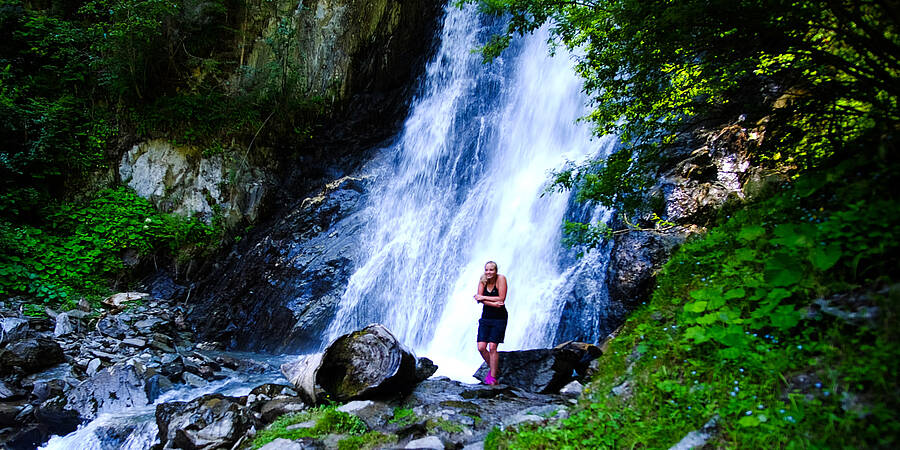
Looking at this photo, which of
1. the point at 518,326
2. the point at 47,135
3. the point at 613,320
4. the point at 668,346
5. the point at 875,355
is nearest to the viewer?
the point at 875,355

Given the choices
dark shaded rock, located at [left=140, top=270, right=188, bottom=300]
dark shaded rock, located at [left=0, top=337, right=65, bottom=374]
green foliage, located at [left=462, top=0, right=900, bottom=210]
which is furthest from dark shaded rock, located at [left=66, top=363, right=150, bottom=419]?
green foliage, located at [left=462, top=0, right=900, bottom=210]

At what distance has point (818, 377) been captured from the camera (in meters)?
2.34

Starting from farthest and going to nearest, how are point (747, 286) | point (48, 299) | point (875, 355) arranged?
point (48, 299), point (747, 286), point (875, 355)

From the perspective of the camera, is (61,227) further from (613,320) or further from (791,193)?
(791,193)

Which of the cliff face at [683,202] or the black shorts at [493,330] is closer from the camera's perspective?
the black shorts at [493,330]

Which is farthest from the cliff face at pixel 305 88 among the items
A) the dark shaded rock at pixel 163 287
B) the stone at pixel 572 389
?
the stone at pixel 572 389

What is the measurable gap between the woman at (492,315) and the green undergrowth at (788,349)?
1870mm

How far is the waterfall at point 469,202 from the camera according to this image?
30.6ft

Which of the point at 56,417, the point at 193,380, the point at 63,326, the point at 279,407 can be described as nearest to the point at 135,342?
the point at 63,326

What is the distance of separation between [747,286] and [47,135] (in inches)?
644

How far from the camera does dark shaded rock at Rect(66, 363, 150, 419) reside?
621 centimetres

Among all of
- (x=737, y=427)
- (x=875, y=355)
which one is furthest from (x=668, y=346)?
(x=875, y=355)

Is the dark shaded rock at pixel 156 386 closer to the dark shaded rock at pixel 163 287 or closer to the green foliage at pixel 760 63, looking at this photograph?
the dark shaded rock at pixel 163 287

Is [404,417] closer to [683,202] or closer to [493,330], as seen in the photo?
[493,330]
